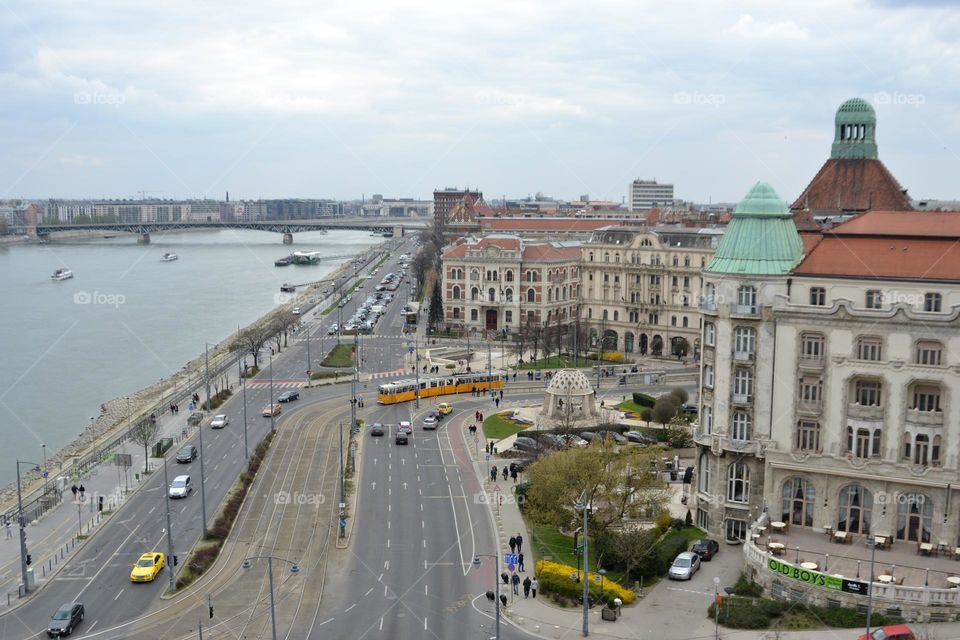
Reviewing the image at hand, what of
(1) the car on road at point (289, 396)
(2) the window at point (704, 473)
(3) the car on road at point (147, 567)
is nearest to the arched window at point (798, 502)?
(2) the window at point (704, 473)

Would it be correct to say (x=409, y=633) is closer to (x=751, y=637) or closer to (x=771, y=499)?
(x=751, y=637)

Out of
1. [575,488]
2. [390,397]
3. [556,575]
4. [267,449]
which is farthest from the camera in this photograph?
[390,397]

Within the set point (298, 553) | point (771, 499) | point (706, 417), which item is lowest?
point (298, 553)

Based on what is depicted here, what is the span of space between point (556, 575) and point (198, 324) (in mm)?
113828

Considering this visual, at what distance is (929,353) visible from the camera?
47.3 meters

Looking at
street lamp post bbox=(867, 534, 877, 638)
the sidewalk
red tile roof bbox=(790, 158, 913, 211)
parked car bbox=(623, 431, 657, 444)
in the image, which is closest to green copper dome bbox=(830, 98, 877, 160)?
red tile roof bbox=(790, 158, 913, 211)

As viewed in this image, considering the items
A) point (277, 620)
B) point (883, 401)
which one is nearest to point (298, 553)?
point (277, 620)

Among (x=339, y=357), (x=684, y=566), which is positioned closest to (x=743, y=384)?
(x=684, y=566)

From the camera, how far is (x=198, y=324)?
148m

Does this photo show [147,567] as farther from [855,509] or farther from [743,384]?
[855,509]

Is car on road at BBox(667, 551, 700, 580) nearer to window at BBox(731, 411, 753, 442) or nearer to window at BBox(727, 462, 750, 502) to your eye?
window at BBox(727, 462, 750, 502)

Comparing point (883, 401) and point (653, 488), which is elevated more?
point (883, 401)

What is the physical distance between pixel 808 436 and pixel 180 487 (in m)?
38.1

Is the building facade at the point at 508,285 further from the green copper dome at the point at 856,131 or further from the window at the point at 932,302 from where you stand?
the window at the point at 932,302
